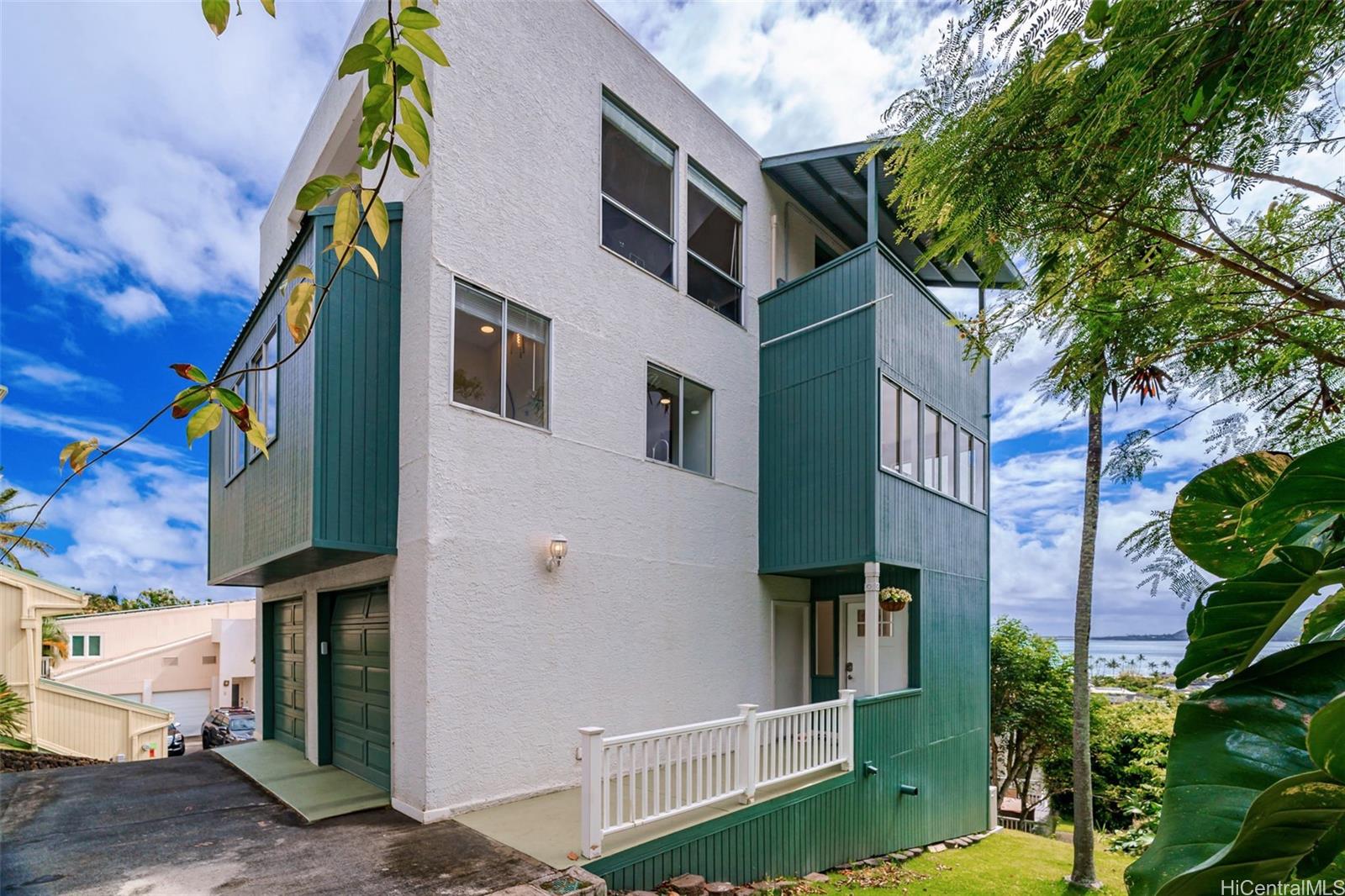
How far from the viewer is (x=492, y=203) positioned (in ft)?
24.3

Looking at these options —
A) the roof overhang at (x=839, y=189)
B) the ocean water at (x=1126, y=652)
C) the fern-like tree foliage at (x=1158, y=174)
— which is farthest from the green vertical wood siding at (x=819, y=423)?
the fern-like tree foliage at (x=1158, y=174)

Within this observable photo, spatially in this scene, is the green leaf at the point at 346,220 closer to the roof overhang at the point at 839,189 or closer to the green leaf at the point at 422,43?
the green leaf at the point at 422,43

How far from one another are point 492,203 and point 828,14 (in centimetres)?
427

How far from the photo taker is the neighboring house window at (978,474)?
1216cm

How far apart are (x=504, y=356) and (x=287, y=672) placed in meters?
6.24

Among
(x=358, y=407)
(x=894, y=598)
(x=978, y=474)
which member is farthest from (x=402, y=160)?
(x=978, y=474)

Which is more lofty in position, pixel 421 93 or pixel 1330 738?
pixel 421 93

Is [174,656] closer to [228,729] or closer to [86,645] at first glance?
[86,645]

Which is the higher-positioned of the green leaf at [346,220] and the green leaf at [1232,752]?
the green leaf at [346,220]

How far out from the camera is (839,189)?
11.4m

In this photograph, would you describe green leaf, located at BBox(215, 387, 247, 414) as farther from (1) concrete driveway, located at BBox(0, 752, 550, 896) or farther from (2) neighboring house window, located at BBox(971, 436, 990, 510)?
(2) neighboring house window, located at BBox(971, 436, 990, 510)

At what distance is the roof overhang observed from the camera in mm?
10555

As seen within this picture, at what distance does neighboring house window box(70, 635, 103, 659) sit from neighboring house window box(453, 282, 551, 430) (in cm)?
2807

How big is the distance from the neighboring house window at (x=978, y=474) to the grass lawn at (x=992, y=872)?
534 cm
